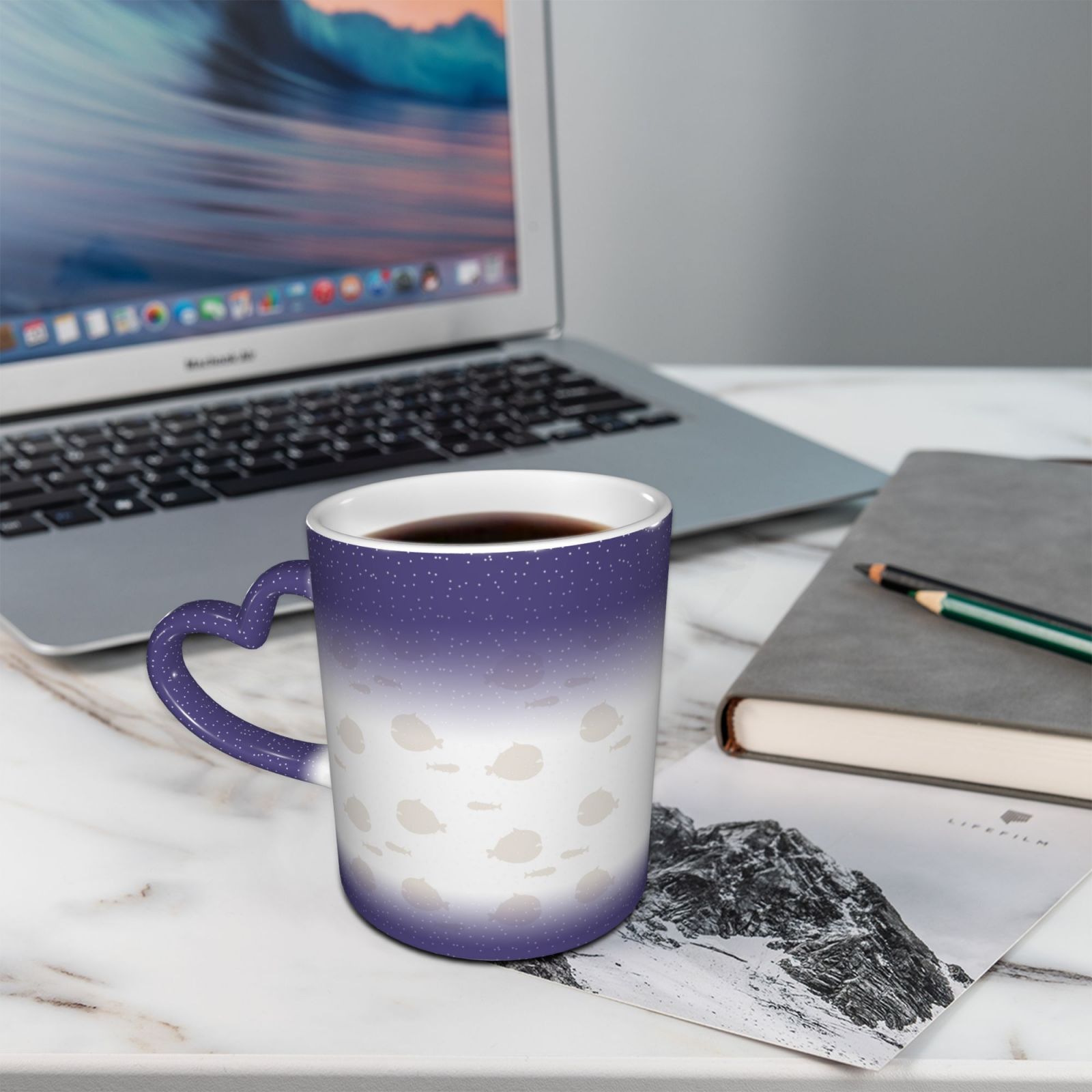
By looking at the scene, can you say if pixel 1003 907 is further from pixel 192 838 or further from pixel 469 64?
pixel 469 64

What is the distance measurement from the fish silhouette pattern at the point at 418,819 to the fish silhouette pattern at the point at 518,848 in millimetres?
14

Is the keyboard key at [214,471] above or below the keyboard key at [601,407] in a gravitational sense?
below

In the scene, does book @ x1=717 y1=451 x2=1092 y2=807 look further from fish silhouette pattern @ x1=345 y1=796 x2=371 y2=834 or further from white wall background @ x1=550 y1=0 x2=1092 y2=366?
white wall background @ x1=550 y1=0 x2=1092 y2=366

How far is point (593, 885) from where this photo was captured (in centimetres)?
33

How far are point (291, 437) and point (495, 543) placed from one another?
38 cm

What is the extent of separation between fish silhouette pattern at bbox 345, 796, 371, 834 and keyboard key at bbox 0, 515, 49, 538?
1.00ft

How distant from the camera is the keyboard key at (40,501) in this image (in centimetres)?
59

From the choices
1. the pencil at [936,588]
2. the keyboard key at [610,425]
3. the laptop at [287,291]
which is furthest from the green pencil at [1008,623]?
the keyboard key at [610,425]

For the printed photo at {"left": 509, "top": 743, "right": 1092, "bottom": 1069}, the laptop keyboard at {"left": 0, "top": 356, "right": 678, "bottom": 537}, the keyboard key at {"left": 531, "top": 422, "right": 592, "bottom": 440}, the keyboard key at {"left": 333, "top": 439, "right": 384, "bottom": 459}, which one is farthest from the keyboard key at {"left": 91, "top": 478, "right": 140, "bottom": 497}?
the printed photo at {"left": 509, "top": 743, "right": 1092, "bottom": 1069}

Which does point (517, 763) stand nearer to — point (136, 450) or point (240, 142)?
point (136, 450)

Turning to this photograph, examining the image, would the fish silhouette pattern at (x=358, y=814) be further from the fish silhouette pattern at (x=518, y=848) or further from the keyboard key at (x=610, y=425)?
the keyboard key at (x=610, y=425)

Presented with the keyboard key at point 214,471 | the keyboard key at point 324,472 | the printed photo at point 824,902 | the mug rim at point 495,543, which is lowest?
the printed photo at point 824,902

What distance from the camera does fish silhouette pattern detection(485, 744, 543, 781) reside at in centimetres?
31

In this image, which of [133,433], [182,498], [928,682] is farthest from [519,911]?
[133,433]
